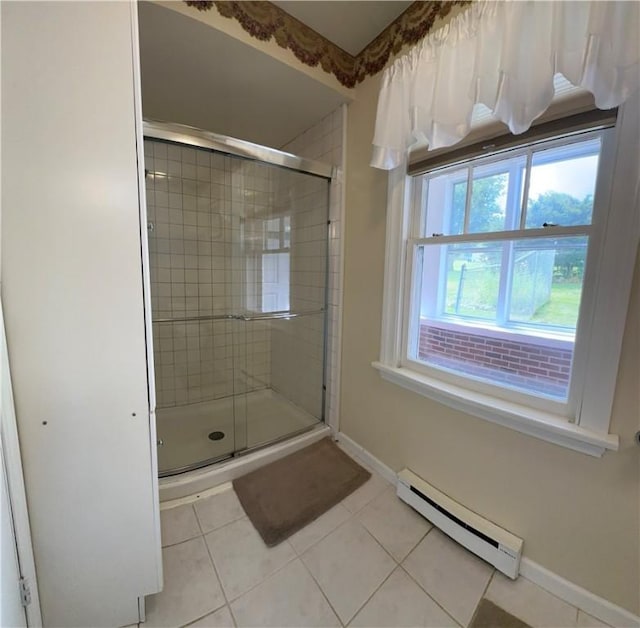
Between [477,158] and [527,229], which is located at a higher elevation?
[477,158]

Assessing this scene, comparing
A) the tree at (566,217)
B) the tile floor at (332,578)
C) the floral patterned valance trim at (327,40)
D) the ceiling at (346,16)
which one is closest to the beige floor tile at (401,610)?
the tile floor at (332,578)

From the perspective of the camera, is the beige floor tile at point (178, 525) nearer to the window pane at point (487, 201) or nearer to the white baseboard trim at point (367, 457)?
the white baseboard trim at point (367, 457)

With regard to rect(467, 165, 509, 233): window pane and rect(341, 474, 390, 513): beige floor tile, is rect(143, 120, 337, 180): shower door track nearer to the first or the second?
rect(467, 165, 509, 233): window pane

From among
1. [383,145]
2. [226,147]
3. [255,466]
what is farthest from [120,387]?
[383,145]

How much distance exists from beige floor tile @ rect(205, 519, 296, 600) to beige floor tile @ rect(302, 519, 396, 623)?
0.13 metres

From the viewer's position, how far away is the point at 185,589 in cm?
105

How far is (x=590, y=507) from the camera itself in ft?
3.19

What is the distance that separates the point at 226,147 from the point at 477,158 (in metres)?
1.30

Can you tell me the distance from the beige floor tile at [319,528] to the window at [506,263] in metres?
0.90

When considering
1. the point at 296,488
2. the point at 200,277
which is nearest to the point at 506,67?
the point at 296,488

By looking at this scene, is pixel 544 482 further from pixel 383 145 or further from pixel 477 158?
pixel 383 145

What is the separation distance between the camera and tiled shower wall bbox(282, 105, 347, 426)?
185 cm

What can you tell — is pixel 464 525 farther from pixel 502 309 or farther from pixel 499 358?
pixel 502 309

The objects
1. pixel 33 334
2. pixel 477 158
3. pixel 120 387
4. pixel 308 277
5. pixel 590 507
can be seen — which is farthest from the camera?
A: pixel 308 277
